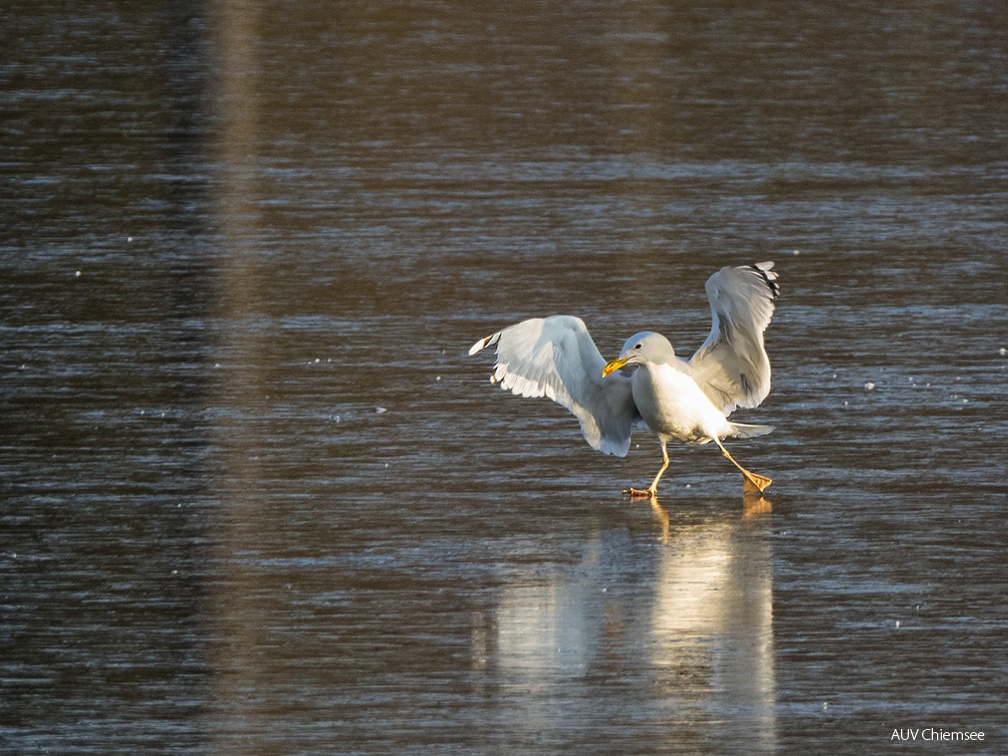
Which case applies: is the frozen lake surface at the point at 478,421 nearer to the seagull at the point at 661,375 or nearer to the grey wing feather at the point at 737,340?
the seagull at the point at 661,375

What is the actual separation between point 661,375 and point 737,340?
410 millimetres

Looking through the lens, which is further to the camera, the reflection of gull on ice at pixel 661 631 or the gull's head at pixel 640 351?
the gull's head at pixel 640 351

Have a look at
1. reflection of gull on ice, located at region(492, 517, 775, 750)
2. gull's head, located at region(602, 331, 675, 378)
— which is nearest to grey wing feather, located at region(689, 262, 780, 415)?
gull's head, located at region(602, 331, 675, 378)

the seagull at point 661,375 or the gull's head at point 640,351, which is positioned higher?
the gull's head at point 640,351

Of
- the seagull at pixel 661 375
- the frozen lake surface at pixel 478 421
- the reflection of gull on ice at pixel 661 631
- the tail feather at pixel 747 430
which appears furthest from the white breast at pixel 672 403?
the reflection of gull on ice at pixel 661 631

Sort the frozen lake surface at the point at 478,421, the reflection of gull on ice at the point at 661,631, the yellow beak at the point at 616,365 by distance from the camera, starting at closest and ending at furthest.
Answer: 1. the reflection of gull on ice at the point at 661,631
2. the frozen lake surface at the point at 478,421
3. the yellow beak at the point at 616,365

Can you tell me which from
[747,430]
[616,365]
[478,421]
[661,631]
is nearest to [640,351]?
[616,365]

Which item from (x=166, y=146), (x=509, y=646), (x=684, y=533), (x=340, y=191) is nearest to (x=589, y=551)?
(x=684, y=533)

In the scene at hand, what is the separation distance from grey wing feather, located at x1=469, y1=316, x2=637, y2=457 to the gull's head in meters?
0.30

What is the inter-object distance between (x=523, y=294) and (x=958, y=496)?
3902 millimetres

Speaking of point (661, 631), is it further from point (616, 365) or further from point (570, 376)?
point (570, 376)

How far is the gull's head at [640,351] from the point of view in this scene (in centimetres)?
804

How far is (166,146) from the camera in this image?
1584 centimetres

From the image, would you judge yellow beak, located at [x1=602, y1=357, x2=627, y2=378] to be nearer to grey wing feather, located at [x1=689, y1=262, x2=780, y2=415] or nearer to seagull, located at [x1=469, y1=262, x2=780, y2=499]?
seagull, located at [x1=469, y1=262, x2=780, y2=499]
